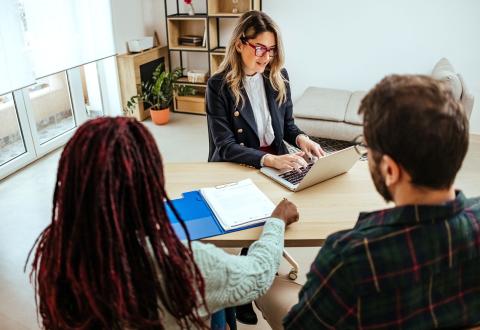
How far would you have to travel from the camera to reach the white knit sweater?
0.91 m

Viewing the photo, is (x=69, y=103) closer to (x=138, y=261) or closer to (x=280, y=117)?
(x=280, y=117)

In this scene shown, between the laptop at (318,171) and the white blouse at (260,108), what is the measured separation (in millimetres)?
410

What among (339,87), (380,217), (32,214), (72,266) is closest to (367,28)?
(339,87)

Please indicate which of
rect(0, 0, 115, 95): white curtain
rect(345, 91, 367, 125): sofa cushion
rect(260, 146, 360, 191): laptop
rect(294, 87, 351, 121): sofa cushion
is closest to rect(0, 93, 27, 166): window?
rect(0, 0, 115, 95): white curtain

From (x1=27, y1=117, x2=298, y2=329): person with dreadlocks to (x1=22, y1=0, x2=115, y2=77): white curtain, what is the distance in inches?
109

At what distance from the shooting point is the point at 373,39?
3.96m

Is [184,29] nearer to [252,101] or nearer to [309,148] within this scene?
[252,101]

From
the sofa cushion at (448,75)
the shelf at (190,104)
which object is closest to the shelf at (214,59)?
the shelf at (190,104)

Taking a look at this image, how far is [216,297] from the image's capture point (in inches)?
36.7

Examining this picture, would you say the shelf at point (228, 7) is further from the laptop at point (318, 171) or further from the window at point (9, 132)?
the laptop at point (318, 171)

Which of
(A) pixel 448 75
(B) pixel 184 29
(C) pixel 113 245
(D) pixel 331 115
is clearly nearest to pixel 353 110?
(D) pixel 331 115

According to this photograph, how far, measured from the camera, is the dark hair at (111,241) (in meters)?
0.76

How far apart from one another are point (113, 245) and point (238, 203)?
72cm

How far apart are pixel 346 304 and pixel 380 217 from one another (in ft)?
0.62
